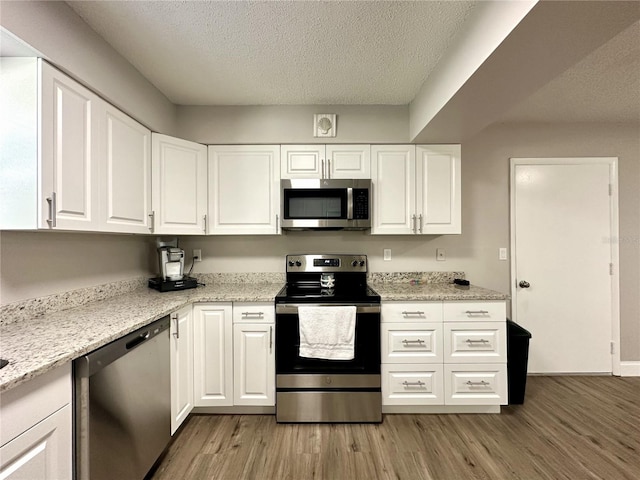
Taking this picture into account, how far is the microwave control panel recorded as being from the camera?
2.26 m

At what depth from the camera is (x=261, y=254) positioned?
2.61m

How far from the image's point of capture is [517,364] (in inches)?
84.5

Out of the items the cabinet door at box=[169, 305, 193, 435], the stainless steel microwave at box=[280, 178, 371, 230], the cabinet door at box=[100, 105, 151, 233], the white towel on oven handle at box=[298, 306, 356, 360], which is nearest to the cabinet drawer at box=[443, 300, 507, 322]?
the white towel on oven handle at box=[298, 306, 356, 360]

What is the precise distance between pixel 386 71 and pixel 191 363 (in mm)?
2467

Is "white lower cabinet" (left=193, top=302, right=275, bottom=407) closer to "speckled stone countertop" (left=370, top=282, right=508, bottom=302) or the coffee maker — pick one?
the coffee maker

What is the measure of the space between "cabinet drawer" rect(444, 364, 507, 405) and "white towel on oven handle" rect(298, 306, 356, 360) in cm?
83

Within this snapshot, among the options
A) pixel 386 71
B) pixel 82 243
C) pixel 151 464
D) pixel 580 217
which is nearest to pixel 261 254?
pixel 82 243

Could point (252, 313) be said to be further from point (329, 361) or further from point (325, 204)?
point (325, 204)

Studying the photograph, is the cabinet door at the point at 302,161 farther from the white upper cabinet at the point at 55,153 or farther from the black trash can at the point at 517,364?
the black trash can at the point at 517,364

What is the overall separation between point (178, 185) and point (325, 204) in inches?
47.2

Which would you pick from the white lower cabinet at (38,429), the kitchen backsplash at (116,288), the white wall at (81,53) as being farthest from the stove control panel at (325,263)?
the white lower cabinet at (38,429)

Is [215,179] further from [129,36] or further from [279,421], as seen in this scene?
[279,421]

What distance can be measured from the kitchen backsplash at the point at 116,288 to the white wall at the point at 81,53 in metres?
1.19

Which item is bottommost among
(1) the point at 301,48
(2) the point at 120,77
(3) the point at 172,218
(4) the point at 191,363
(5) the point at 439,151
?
(4) the point at 191,363
